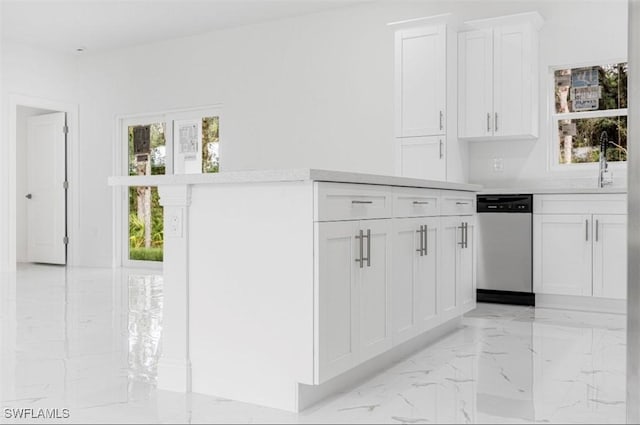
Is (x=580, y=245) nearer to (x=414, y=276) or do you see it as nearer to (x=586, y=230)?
(x=586, y=230)

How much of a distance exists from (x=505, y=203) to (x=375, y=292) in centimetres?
246

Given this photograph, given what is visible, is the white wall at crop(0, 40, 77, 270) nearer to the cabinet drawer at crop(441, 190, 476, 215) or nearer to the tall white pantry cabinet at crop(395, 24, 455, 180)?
the tall white pantry cabinet at crop(395, 24, 455, 180)

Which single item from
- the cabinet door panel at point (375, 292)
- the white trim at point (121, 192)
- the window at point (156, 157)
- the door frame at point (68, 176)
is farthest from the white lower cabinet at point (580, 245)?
the door frame at point (68, 176)

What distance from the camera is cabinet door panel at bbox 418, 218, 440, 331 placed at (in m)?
3.10

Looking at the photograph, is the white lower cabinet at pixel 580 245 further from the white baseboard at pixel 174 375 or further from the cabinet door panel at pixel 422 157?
the white baseboard at pixel 174 375

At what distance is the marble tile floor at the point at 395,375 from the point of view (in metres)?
2.21

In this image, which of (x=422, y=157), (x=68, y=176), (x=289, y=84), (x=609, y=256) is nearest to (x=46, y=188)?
(x=68, y=176)

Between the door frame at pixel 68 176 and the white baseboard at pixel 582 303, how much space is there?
6043mm

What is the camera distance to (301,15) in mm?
6391

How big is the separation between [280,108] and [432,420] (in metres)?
4.87

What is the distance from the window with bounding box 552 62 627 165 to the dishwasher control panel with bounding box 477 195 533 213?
0.84 m

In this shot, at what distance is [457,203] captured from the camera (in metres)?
3.69

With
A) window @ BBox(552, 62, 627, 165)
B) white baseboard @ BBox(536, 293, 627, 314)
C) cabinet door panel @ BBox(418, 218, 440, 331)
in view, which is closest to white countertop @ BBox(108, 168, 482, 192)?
cabinet door panel @ BBox(418, 218, 440, 331)

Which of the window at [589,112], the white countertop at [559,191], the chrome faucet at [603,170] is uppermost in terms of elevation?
the window at [589,112]
